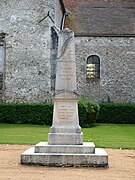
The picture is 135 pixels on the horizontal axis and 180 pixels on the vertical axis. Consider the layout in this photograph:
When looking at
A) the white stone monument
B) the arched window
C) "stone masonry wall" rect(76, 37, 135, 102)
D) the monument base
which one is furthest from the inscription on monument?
the arched window

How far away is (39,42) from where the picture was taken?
84.0 ft

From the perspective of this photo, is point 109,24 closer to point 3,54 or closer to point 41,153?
point 3,54

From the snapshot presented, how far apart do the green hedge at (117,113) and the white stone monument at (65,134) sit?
16674 mm

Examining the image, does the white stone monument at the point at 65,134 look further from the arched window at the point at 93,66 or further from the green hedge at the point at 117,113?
the arched window at the point at 93,66

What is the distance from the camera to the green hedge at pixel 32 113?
24172mm

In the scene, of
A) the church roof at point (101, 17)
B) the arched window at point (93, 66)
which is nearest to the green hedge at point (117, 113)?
the arched window at point (93, 66)

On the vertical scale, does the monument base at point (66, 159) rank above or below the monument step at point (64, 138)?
below

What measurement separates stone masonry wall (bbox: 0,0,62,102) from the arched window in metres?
4.99

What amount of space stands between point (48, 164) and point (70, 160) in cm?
56

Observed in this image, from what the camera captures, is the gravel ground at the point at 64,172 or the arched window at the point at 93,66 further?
the arched window at the point at 93,66

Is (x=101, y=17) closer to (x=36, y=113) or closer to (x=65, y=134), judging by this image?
(x=36, y=113)

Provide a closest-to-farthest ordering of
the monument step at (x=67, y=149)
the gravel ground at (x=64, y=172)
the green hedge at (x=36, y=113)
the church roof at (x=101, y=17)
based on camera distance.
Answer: the gravel ground at (x=64, y=172), the monument step at (x=67, y=149), the green hedge at (x=36, y=113), the church roof at (x=101, y=17)

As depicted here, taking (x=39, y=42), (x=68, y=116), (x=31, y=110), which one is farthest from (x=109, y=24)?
(x=68, y=116)

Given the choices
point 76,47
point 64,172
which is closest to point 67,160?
point 64,172
